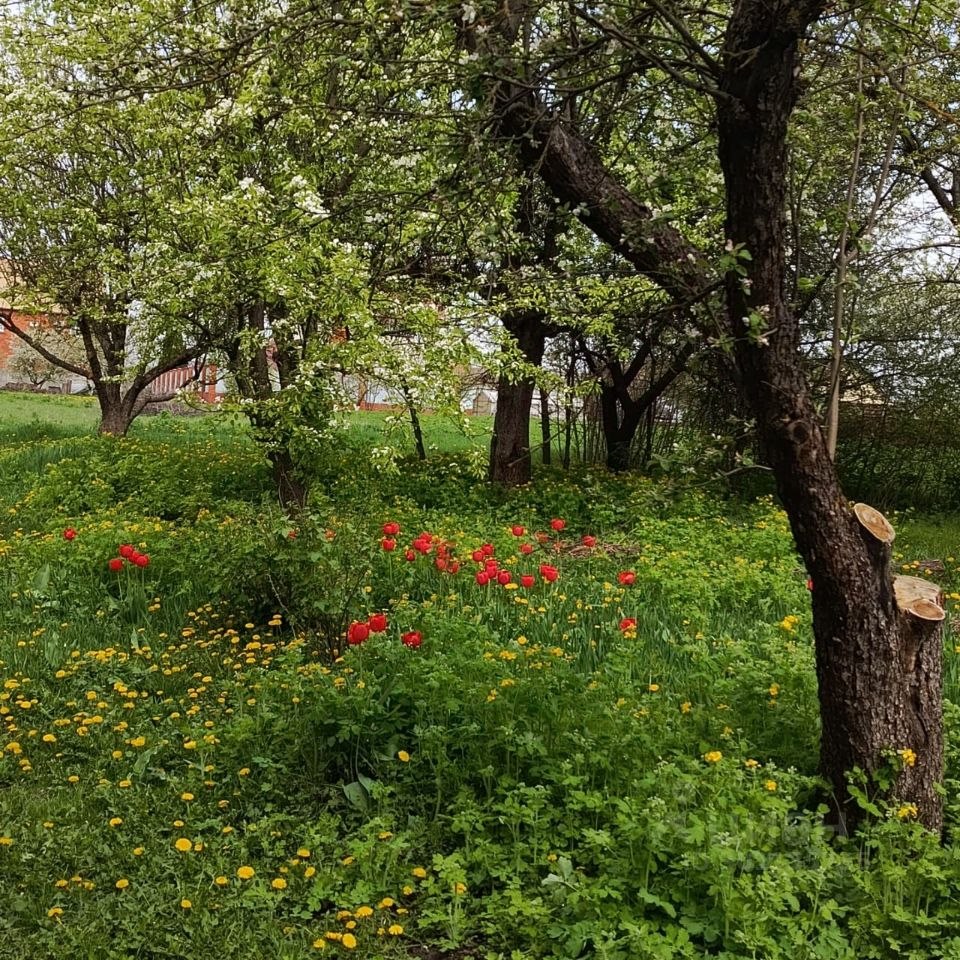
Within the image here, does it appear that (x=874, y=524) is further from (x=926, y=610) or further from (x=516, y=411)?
(x=516, y=411)

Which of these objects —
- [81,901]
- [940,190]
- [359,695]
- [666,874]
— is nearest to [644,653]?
[359,695]

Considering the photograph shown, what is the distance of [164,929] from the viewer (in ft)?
9.20

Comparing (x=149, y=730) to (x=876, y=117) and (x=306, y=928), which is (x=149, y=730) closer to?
(x=306, y=928)

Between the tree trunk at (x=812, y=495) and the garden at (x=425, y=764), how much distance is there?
0.24 meters

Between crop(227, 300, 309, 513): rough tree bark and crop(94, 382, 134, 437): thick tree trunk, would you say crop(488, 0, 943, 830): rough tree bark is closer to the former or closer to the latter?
crop(227, 300, 309, 513): rough tree bark

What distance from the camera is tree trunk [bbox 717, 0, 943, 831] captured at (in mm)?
2643

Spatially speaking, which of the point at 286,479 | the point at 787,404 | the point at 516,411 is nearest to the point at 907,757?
the point at 787,404

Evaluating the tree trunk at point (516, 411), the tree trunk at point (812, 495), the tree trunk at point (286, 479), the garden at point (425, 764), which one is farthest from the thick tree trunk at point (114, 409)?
the tree trunk at point (812, 495)

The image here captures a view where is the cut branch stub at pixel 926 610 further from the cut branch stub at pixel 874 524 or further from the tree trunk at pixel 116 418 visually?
the tree trunk at pixel 116 418

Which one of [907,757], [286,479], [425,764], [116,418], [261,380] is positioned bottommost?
[425,764]

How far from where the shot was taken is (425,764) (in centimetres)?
360

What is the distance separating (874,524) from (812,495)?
268 millimetres

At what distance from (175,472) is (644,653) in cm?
673

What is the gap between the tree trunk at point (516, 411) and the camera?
10094 mm
